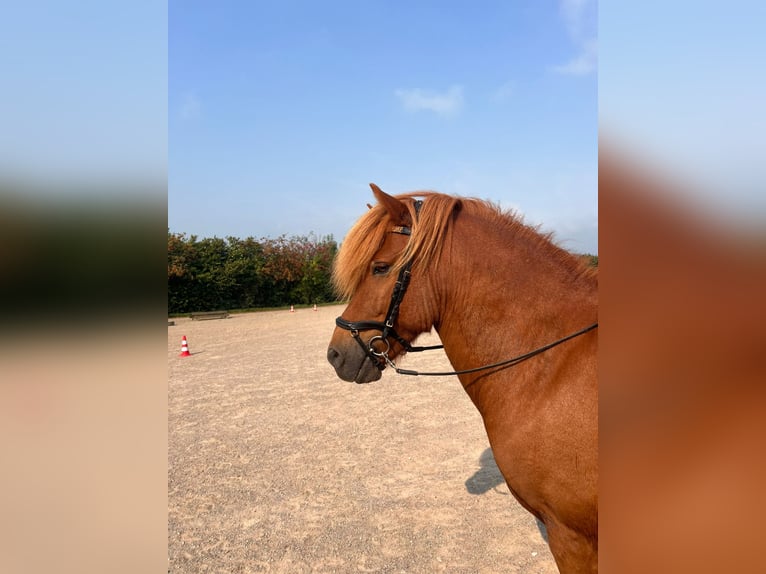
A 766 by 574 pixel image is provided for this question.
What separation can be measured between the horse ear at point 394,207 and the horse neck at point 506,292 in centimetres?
28

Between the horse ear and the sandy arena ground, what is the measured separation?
2.77 metres

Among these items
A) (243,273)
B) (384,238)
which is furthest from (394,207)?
(243,273)

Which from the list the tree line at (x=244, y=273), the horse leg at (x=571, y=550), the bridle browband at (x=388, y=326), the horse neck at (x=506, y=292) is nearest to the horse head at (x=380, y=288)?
the bridle browband at (x=388, y=326)

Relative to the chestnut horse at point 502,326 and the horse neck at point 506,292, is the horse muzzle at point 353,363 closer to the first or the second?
the chestnut horse at point 502,326

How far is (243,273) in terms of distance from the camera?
92.8 feet

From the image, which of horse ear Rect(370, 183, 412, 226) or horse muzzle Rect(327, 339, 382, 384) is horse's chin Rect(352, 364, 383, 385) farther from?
horse ear Rect(370, 183, 412, 226)

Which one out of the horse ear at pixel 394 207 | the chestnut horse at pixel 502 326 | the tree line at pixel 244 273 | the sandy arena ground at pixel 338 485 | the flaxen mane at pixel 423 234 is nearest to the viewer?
the chestnut horse at pixel 502 326

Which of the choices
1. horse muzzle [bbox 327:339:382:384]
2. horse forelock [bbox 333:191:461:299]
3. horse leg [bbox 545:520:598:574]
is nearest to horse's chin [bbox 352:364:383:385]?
horse muzzle [bbox 327:339:382:384]

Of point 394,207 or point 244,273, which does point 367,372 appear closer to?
point 394,207

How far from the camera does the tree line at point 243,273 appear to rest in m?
19.9

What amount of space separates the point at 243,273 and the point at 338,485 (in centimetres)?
2505
